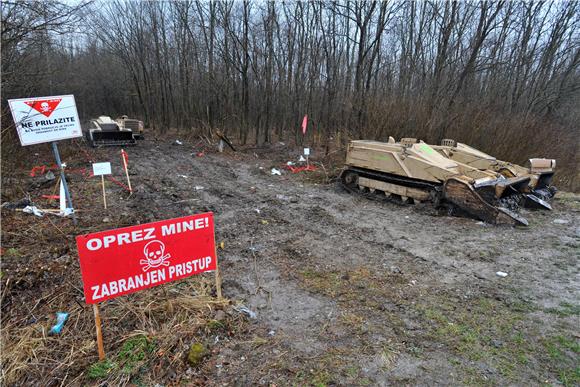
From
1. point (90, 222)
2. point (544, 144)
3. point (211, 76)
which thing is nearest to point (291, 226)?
point (90, 222)

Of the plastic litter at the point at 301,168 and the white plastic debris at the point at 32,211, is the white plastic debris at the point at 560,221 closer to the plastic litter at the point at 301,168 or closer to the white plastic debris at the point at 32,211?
the plastic litter at the point at 301,168

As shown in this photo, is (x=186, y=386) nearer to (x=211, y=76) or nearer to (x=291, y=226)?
(x=291, y=226)

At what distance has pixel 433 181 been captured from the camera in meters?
7.59

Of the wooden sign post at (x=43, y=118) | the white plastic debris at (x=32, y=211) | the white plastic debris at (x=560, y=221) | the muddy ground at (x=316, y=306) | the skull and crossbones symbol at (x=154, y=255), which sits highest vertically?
the wooden sign post at (x=43, y=118)

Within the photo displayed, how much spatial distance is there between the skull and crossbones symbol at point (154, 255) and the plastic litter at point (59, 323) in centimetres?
117

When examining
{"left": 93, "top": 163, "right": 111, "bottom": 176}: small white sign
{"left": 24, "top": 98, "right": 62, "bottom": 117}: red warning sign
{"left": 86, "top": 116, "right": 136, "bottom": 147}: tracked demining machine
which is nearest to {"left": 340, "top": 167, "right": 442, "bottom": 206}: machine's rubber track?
{"left": 93, "top": 163, "right": 111, "bottom": 176}: small white sign

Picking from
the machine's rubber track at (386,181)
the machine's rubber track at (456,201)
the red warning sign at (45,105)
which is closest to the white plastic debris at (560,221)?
the machine's rubber track at (456,201)

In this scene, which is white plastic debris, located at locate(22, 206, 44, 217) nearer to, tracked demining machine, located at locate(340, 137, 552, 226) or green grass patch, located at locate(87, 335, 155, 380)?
green grass patch, located at locate(87, 335, 155, 380)

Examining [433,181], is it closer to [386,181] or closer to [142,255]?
[386,181]

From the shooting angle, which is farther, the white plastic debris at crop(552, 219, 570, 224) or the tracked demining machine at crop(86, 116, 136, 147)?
the tracked demining machine at crop(86, 116, 136, 147)

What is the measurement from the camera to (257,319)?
3.56 meters

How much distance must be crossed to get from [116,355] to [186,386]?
2.49 feet

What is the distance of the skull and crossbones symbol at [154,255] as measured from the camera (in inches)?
119

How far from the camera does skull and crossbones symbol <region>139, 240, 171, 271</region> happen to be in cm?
302
